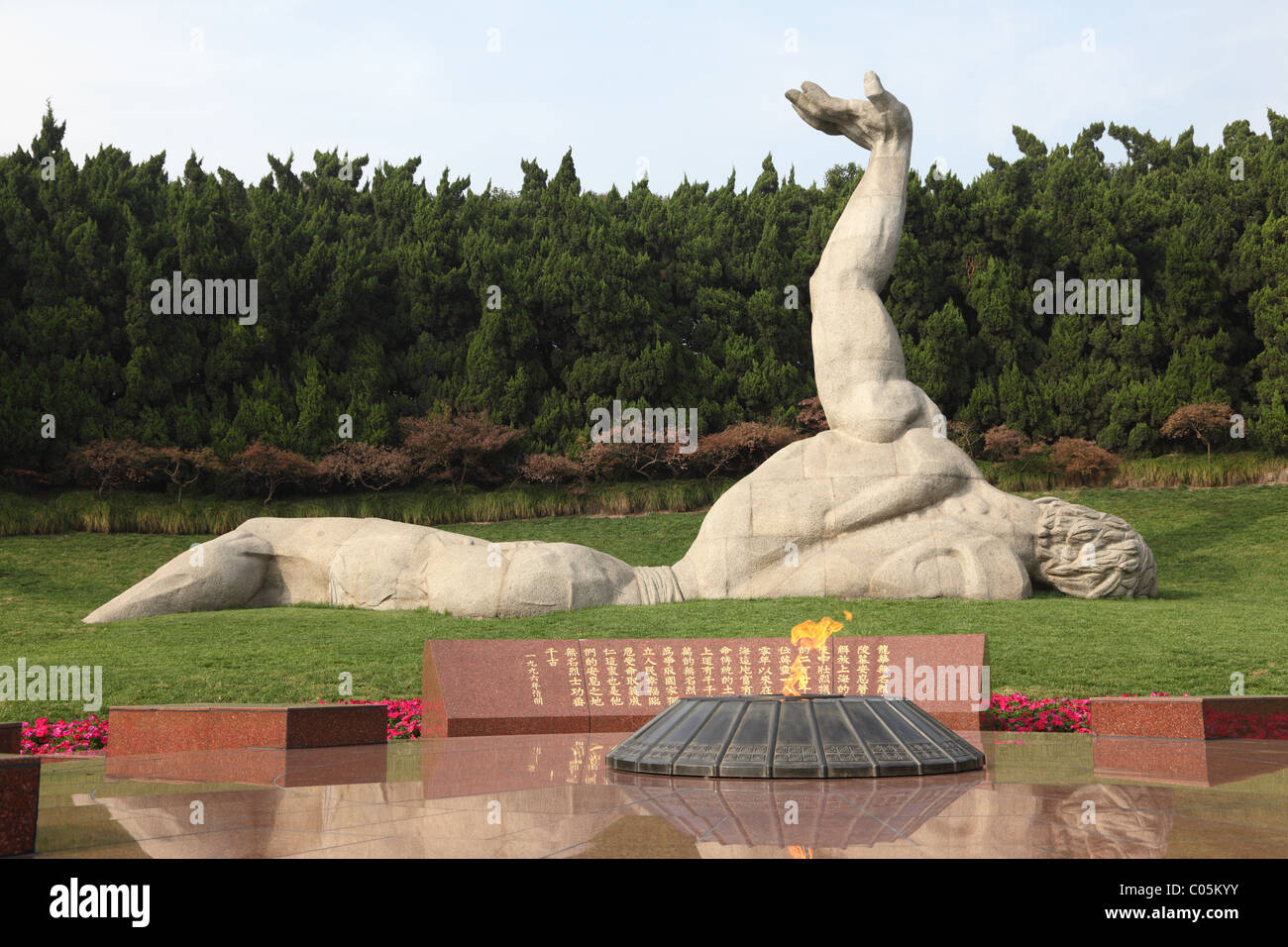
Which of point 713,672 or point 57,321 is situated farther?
point 57,321

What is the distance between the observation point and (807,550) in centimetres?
1146

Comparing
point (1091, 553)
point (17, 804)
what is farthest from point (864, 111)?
point (17, 804)

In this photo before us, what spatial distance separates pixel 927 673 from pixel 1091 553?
5.10 metres

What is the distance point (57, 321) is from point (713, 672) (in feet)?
46.8

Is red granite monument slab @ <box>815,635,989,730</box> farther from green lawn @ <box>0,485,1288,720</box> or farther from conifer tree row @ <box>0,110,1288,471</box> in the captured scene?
conifer tree row @ <box>0,110,1288,471</box>

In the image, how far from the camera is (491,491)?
61.7 feet

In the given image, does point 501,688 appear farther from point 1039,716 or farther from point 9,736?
point 1039,716

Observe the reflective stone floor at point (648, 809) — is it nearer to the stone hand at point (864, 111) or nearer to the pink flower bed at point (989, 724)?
the pink flower bed at point (989, 724)

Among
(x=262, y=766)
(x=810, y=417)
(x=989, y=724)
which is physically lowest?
(x=989, y=724)

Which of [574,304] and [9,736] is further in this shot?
[574,304]

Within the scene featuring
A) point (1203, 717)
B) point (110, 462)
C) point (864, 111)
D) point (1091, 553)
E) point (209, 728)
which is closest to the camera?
point (1203, 717)

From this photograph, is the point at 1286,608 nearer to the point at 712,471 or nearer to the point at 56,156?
the point at 712,471
